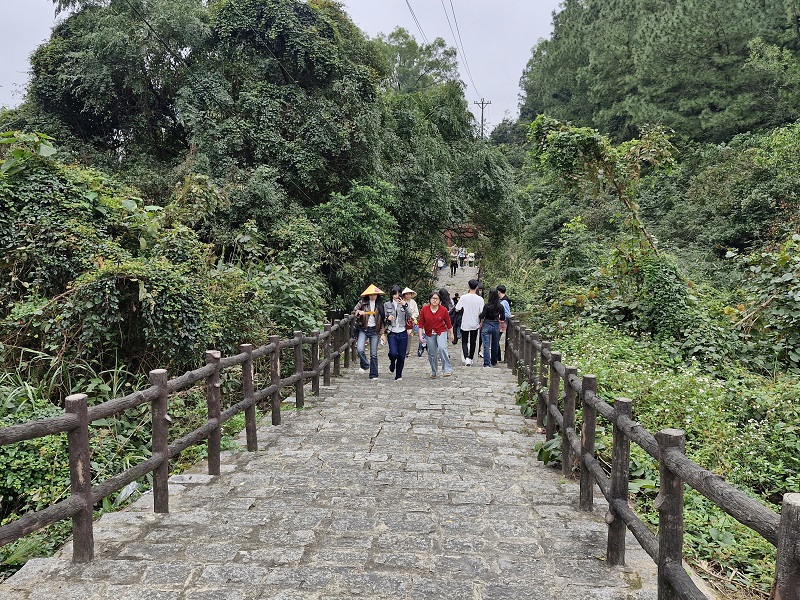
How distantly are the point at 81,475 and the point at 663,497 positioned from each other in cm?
324

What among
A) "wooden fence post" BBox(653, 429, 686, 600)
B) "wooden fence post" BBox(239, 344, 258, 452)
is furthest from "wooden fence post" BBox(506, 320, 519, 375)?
"wooden fence post" BBox(653, 429, 686, 600)

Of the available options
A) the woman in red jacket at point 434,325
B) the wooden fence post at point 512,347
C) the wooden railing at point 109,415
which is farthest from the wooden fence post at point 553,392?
the wooden fence post at point 512,347

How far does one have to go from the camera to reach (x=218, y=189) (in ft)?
40.3

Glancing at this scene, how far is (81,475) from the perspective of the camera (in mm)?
3561

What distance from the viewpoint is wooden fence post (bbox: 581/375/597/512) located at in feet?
14.6

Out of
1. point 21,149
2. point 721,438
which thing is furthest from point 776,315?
point 21,149

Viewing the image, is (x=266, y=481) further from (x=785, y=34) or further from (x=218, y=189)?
(x=785, y=34)

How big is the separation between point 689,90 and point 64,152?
25223 millimetres

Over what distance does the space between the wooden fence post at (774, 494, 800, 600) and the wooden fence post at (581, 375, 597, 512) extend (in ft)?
7.97

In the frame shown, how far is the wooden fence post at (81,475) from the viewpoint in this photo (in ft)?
11.6

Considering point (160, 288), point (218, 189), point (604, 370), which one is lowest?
point (604, 370)

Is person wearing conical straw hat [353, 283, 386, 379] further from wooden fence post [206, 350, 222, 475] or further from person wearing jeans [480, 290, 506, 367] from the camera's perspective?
wooden fence post [206, 350, 222, 475]

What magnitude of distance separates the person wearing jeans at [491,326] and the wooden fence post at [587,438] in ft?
23.7

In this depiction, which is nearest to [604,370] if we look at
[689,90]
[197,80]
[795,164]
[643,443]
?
[643,443]
